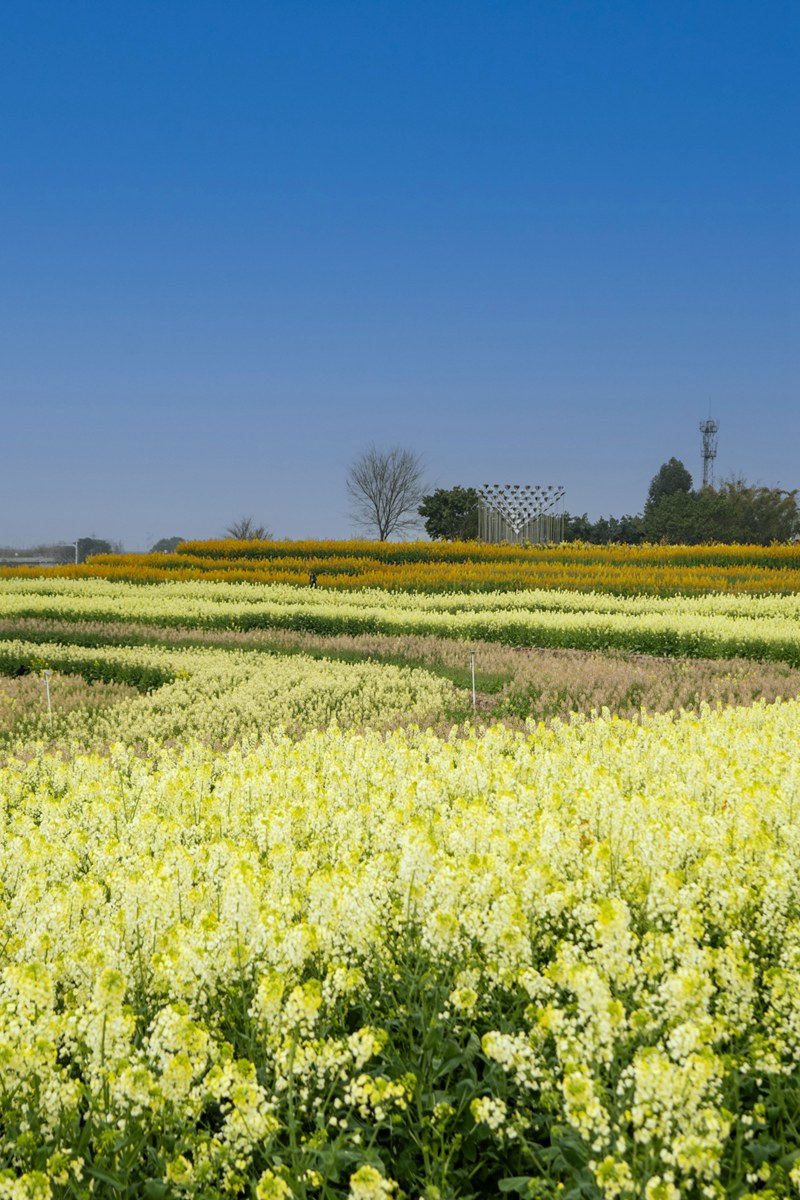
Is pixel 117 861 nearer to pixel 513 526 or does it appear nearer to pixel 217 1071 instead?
pixel 217 1071

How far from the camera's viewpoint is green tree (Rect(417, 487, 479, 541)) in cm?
6850

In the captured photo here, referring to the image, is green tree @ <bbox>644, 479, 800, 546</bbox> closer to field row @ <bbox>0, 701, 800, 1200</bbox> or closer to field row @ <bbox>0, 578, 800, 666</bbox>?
field row @ <bbox>0, 578, 800, 666</bbox>

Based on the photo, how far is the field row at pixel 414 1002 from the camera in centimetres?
281

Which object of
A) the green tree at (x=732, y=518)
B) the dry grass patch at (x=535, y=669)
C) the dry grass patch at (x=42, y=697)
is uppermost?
the green tree at (x=732, y=518)

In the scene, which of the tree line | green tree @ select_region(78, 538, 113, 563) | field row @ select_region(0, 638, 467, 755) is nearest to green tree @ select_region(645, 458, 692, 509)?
the tree line

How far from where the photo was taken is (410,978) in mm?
3689

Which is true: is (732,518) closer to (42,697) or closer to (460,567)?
(460,567)

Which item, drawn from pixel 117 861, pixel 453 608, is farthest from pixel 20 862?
pixel 453 608

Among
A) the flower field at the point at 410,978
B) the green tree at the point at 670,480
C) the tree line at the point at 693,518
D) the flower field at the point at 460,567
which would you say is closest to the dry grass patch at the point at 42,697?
the flower field at the point at 410,978

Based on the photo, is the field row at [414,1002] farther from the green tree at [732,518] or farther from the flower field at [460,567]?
the green tree at [732,518]

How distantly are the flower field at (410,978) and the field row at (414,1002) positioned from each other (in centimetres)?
2

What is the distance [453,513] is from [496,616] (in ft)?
162

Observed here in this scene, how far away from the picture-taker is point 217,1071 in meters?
2.96

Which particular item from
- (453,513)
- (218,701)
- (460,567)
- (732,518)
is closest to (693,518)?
(732,518)
